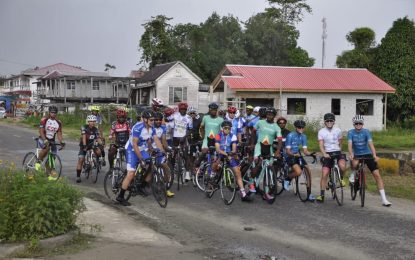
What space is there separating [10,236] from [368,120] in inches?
1272

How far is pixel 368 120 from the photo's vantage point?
3650cm

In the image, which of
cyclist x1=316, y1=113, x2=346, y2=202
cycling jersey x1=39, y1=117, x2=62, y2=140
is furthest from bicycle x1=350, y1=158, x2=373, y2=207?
cycling jersey x1=39, y1=117, x2=62, y2=140

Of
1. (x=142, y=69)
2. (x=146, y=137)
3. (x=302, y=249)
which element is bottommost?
(x=302, y=249)

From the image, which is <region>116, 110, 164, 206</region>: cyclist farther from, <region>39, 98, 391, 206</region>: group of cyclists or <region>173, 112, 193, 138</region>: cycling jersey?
<region>173, 112, 193, 138</region>: cycling jersey

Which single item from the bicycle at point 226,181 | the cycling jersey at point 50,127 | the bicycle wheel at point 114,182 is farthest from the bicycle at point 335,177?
the cycling jersey at point 50,127

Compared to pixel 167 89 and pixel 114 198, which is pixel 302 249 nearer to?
pixel 114 198

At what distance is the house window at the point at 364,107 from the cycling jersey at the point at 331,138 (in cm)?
2667

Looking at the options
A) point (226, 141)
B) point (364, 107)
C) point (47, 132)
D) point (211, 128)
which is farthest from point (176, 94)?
point (226, 141)

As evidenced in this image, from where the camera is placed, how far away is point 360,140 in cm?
1088

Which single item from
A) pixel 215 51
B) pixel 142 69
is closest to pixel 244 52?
pixel 215 51

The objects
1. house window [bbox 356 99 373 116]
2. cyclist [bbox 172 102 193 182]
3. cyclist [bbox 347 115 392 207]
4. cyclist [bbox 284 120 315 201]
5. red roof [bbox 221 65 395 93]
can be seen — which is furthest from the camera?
house window [bbox 356 99 373 116]

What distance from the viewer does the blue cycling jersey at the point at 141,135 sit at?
10.4m

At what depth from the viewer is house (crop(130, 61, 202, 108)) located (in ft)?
161

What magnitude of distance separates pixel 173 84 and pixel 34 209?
4285 cm
